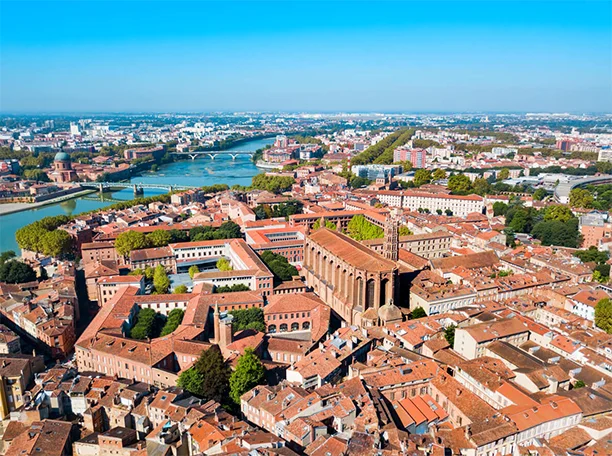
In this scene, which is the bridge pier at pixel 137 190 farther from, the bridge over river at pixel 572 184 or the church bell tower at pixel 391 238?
the bridge over river at pixel 572 184

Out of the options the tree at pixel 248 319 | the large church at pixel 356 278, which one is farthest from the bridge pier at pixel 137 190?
the tree at pixel 248 319

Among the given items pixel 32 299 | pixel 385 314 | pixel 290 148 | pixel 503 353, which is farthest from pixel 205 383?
pixel 290 148

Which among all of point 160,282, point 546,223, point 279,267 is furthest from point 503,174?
point 160,282

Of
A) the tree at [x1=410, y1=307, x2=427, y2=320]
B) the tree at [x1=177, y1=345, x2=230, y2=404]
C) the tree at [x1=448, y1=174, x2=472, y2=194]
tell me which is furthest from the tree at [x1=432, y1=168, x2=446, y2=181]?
the tree at [x1=177, y1=345, x2=230, y2=404]

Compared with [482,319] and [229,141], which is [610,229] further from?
[229,141]

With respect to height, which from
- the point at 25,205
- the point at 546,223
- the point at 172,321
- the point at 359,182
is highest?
the point at 546,223

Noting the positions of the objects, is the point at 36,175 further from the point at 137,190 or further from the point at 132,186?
the point at 137,190

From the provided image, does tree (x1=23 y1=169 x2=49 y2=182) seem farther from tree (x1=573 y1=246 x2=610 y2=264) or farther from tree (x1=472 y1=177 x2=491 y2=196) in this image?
tree (x1=573 y1=246 x2=610 y2=264)
